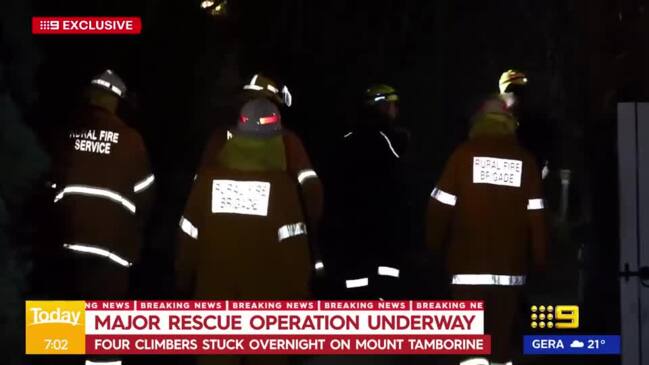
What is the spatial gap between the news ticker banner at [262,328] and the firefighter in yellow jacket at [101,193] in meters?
0.14

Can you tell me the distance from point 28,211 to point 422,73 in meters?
1.95

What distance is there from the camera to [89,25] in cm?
429

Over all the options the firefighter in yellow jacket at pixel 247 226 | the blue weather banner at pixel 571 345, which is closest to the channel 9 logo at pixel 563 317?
the blue weather banner at pixel 571 345

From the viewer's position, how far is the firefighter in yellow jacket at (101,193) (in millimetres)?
4363

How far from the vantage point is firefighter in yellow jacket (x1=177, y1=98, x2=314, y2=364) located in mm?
4297

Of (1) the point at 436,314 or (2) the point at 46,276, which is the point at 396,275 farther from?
(2) the point at 46,276

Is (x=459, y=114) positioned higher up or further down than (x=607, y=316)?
higher up

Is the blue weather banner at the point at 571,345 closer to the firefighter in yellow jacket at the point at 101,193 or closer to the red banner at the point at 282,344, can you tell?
the red banner at the point at 282,344

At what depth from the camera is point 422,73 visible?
4246mm

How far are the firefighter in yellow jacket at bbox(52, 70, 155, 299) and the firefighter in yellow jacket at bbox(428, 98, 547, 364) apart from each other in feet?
4.65

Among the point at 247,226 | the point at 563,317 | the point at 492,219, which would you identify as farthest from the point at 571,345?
the point at 247,226

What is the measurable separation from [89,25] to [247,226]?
1.18 m

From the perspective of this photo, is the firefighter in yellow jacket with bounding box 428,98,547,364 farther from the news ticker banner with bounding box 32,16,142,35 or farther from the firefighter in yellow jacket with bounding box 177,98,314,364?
the news ticker banner with bounding box 32,16,142,35

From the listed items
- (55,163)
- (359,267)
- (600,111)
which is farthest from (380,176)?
(55,163)
